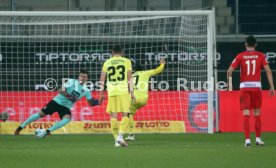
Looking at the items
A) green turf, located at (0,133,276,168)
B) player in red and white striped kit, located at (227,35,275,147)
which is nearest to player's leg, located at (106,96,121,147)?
green turf, located at (0,133,276,168)

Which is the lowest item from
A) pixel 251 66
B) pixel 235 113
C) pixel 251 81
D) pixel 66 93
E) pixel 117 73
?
pixel 235 113

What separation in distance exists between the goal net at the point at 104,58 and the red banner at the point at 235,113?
53cm

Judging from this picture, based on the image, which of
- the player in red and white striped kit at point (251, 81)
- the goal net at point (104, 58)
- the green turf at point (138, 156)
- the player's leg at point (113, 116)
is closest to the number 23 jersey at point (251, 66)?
the player in red and white striped kit at point (251, 81)

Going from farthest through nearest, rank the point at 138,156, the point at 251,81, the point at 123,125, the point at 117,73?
the point at 117,73 → the point at 123,125 → the point at 251,81 → the point at 138,156

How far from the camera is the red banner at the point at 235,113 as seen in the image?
22.9 meters

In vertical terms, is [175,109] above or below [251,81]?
A: below

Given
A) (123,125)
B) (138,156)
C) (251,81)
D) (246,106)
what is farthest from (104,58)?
(138,156)

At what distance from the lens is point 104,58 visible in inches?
985

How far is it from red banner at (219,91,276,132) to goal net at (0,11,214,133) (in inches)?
20.7

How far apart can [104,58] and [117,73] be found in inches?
340

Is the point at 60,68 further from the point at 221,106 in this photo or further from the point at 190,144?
the point at 190,144

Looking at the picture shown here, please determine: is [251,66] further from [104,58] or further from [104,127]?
[104,58]

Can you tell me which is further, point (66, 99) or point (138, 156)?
point (66, 99)

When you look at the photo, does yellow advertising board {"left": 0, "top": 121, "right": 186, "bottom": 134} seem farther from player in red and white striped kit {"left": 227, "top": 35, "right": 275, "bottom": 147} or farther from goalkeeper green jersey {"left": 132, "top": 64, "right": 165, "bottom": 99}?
player in red and white striped kit {"left": 227, "top": 35, "right": 275, "bottom": 147}
